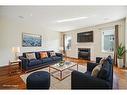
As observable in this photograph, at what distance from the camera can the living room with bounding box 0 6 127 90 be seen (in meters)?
3.25

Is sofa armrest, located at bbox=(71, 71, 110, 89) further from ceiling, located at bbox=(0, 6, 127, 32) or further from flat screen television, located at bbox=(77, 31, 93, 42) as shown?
flat screen television, located at bbox=(77, 31, 93, 42)

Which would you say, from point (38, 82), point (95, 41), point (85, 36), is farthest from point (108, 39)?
point (38, 82)

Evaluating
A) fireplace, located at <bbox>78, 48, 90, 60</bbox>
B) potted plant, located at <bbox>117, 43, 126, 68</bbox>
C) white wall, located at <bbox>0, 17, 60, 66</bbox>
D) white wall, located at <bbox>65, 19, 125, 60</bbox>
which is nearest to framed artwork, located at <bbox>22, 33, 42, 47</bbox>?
white wall, located at <bbox>0, 17, 60, 66</bbox>

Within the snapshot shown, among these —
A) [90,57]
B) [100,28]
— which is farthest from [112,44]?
[90,57]

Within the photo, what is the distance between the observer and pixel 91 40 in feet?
20.2

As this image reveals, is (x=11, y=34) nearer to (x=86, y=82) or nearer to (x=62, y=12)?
(x=62, y=12)

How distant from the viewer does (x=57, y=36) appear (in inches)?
299

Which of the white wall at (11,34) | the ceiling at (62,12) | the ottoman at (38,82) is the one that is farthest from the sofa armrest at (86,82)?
the white wall at (11,34)

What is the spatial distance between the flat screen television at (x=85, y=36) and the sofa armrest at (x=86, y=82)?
4614 mm

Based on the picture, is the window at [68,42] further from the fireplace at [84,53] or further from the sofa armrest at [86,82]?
the sofa armrest at [86,82]

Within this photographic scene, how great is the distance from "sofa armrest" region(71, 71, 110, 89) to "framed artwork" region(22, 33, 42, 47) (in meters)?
4.01

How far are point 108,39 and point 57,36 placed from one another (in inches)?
150
